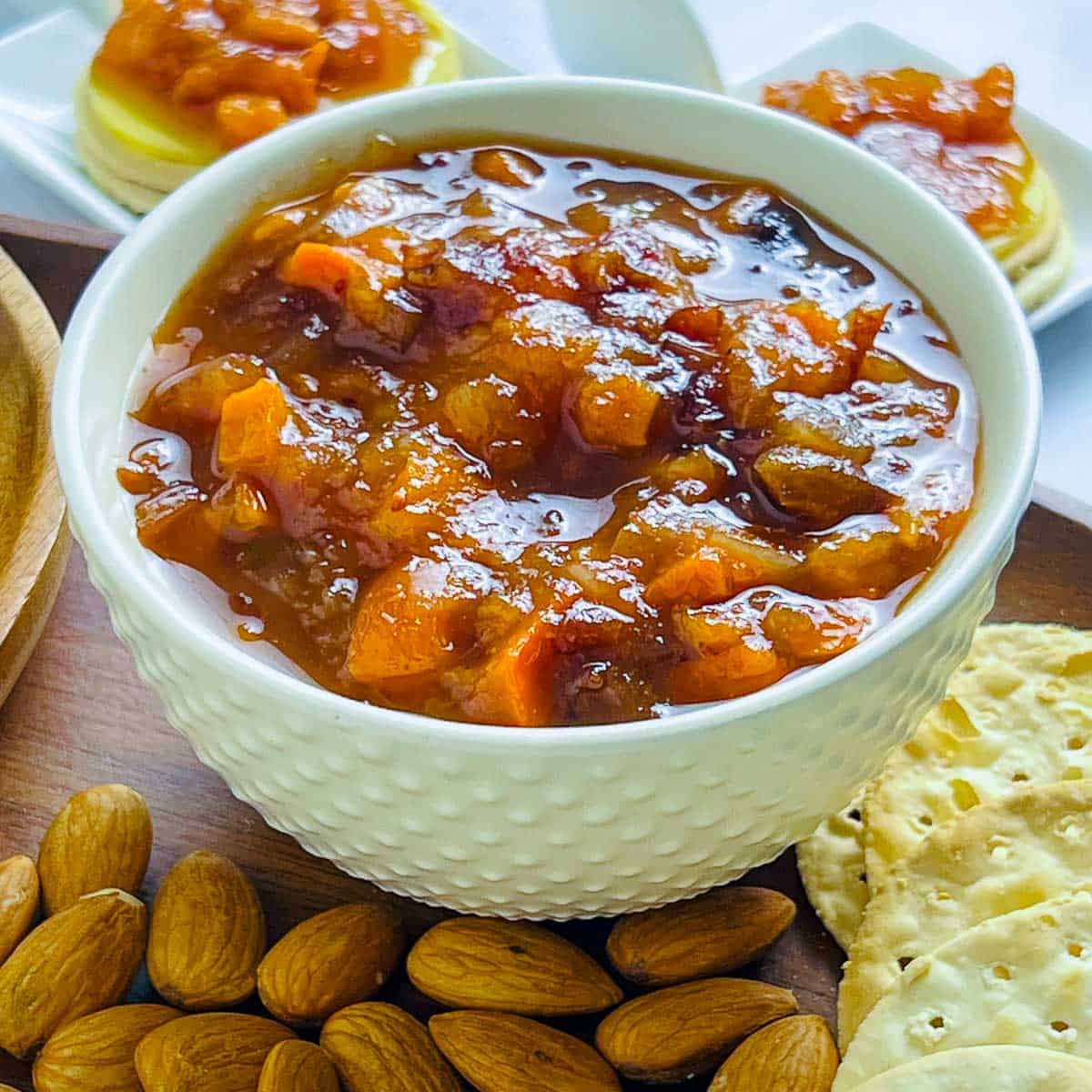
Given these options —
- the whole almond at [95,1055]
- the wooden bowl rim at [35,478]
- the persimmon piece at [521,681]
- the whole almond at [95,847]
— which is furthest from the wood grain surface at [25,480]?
the persimmon piece at [521,681]

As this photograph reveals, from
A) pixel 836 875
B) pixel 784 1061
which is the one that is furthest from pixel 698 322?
pixel 784 1061

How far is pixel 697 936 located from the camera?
1.48 meters

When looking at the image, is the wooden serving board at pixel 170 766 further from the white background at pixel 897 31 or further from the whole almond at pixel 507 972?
the white background at pixel 897 31

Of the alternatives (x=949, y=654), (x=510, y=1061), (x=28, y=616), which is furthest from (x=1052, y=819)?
(x=28, y=616)

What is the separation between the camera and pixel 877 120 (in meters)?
2.75

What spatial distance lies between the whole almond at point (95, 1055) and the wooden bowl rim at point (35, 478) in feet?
1.41

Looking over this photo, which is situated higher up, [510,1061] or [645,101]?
[645,101]

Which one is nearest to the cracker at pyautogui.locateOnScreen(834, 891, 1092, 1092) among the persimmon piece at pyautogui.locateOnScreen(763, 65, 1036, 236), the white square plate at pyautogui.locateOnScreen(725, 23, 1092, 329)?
the white square plate at pyautogui.locateOnScreen(725, 23, 1092, 329)

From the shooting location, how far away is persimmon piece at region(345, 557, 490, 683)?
1240 mm

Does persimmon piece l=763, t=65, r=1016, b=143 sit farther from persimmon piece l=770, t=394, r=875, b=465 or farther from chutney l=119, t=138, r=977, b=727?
persimmon piece l=770, t=394, r=875, b=465

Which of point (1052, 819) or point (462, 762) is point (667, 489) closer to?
point (462, 762)

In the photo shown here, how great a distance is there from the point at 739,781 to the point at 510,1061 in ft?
1.21

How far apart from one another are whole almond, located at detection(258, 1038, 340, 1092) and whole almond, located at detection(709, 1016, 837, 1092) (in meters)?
0.35

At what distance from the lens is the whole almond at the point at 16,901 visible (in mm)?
1507
